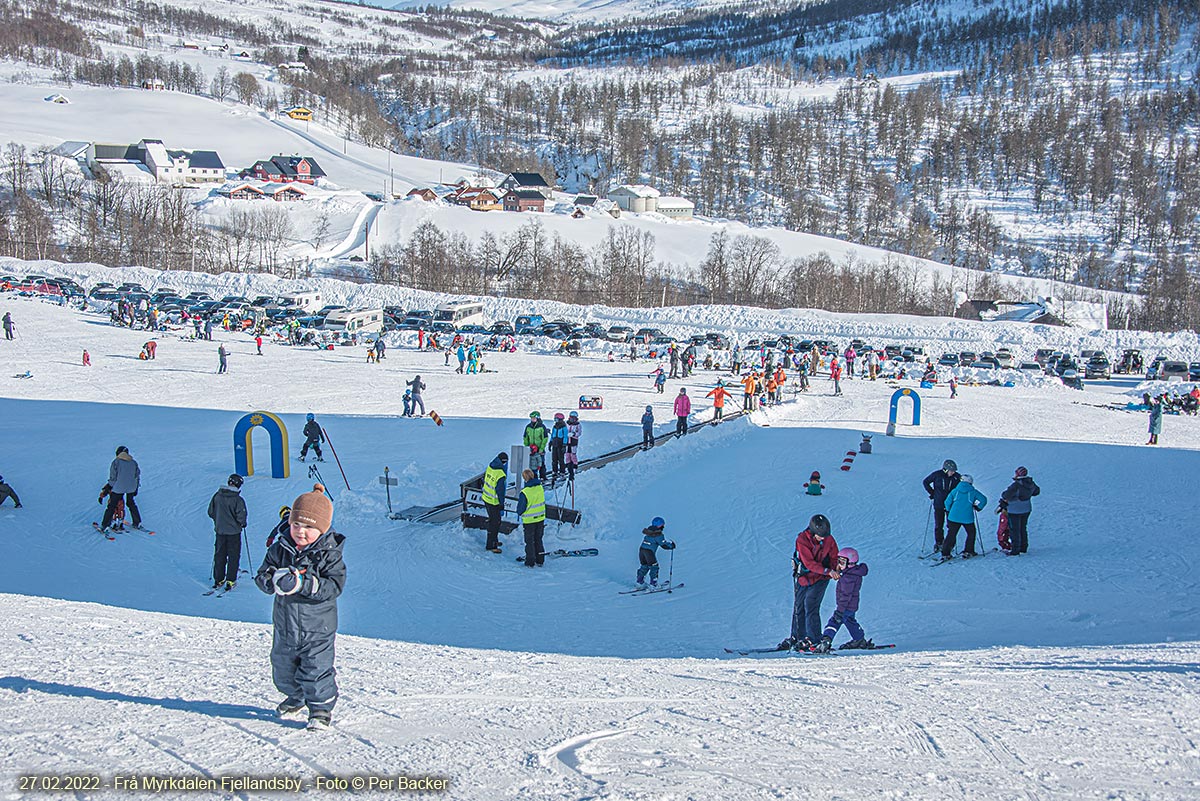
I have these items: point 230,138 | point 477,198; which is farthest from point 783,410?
point 230,138

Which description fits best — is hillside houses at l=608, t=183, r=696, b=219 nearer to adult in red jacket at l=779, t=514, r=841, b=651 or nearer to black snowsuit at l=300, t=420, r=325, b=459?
black snowsuit at l=300, t=420, r=325, b=459

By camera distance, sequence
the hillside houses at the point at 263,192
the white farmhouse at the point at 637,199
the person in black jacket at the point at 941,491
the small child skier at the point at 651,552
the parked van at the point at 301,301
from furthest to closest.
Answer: the white farmhouse at the point at 637,199, the hillside houses at the point at 263,192, the parked van at the point at 301,301, the person in black jacket at the point at 941,491, the small child skier at the point at 651,552

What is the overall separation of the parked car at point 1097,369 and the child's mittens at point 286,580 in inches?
1605

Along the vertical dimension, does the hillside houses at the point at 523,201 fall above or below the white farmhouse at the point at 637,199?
below

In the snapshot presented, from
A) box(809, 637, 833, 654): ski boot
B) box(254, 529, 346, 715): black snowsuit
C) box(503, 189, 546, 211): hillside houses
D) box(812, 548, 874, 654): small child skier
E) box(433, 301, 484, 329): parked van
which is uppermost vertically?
box(503, 189, 546, 211): hillside houses

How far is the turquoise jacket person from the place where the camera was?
10305 millimetres

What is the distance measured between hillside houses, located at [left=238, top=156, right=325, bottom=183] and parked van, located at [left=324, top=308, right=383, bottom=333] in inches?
2305

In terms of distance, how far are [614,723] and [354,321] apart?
3863 centimetres

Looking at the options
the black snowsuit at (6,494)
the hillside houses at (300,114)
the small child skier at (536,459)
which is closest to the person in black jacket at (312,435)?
the small child skier at (536,459)

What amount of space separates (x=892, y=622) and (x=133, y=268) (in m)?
56.0

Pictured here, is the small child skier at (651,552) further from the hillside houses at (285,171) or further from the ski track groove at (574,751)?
the hillside houses at (285,171)

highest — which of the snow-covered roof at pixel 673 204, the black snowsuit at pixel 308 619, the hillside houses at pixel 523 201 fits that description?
the snow-covered roof at pixel 673 204

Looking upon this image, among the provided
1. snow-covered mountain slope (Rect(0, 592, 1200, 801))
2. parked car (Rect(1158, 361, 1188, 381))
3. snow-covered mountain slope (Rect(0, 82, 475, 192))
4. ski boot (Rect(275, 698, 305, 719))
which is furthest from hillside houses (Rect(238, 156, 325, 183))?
ski boot (Rect(275, 698, 305, 719))

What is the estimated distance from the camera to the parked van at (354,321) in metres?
40.4
